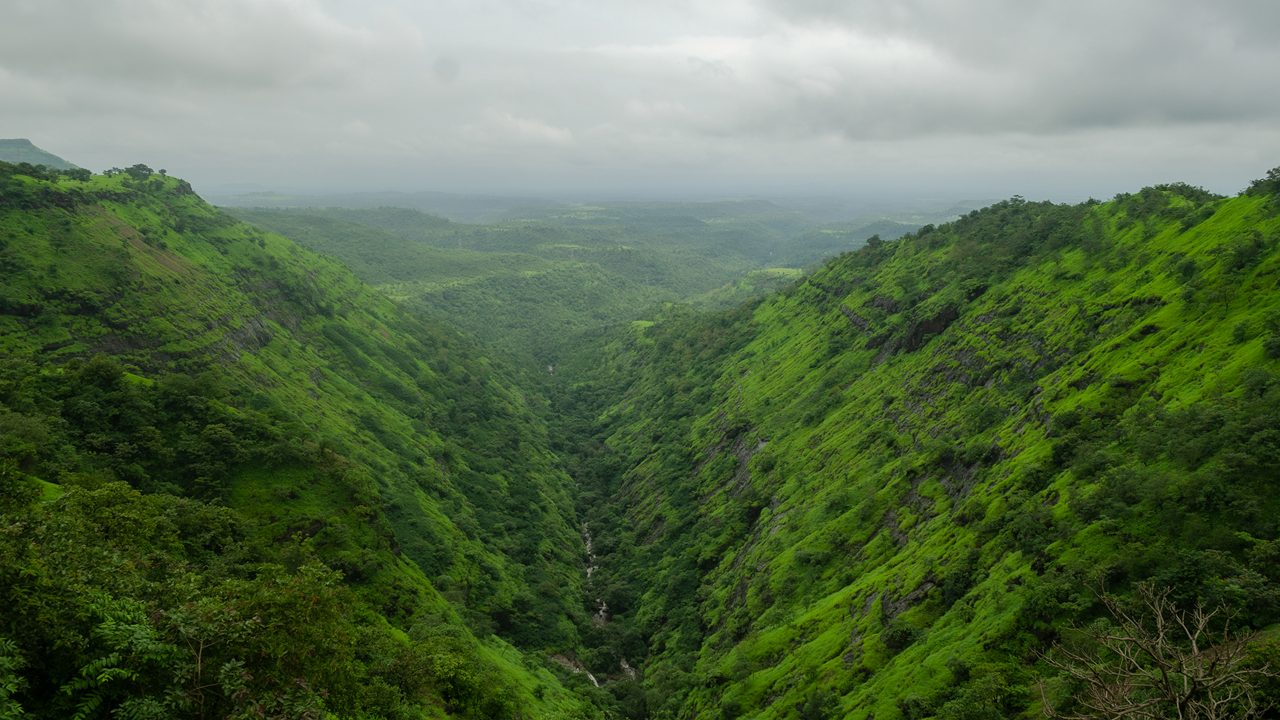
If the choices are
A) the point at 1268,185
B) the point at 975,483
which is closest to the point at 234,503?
the point at 975,483

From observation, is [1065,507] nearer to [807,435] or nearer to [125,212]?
[807,435]

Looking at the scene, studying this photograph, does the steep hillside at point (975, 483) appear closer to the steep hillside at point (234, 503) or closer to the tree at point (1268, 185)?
the tree at point (1268, 185)

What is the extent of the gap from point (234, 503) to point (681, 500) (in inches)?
3765

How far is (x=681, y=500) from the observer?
484 feet

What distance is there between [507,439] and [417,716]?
446 feet

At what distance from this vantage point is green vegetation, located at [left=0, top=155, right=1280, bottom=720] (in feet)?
102

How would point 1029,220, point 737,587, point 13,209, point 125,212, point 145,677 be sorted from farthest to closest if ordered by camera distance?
point 125,212 → point 1029,220 → point 13,209 → point 737,587 → point 145,677

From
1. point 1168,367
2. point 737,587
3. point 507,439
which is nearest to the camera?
point 1168,367

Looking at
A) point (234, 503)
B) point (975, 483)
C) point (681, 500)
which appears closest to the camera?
point (975, 483)

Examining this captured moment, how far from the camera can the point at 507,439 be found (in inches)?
7180

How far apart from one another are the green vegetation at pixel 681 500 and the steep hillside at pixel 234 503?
35 centimetres

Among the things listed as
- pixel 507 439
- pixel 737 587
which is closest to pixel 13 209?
pixel 507 439

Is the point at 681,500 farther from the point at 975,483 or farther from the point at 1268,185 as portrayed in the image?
the point at 1268,185

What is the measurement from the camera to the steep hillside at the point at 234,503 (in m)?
24.5
